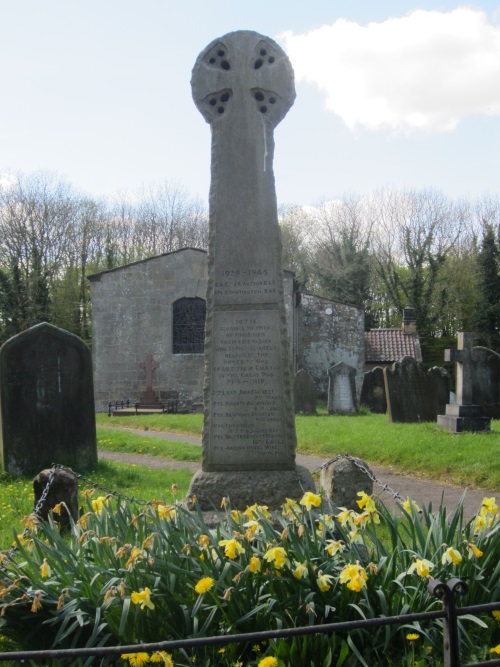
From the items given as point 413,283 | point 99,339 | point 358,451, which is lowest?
point 358,451

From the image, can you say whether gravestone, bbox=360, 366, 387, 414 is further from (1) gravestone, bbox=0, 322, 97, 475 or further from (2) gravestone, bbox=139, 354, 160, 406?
(1) gravestone, bbox=0, 322, 97, 475

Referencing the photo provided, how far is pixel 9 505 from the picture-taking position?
691 cm

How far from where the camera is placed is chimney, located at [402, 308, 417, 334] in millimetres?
33812

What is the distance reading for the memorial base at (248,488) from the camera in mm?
5188

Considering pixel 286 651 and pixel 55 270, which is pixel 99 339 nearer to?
pixel 55 270

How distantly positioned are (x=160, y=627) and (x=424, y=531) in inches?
60.8

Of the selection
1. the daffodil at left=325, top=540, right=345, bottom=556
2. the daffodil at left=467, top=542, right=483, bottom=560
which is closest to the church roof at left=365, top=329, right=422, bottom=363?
the daffodil at left=467, top=542, right=483, bottom=560

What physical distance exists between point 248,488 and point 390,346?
28729 millimetres

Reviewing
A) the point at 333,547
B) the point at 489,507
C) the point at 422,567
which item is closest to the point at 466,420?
the point at 489,507

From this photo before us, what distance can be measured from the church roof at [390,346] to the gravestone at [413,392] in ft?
54.3

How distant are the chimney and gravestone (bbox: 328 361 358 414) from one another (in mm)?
15082

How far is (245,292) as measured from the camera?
541 cm

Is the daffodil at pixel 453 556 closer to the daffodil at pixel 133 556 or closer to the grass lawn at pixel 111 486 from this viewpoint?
the daffodil at pixel 133 556

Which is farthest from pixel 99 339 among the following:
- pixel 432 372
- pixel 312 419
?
pixel 432 372
